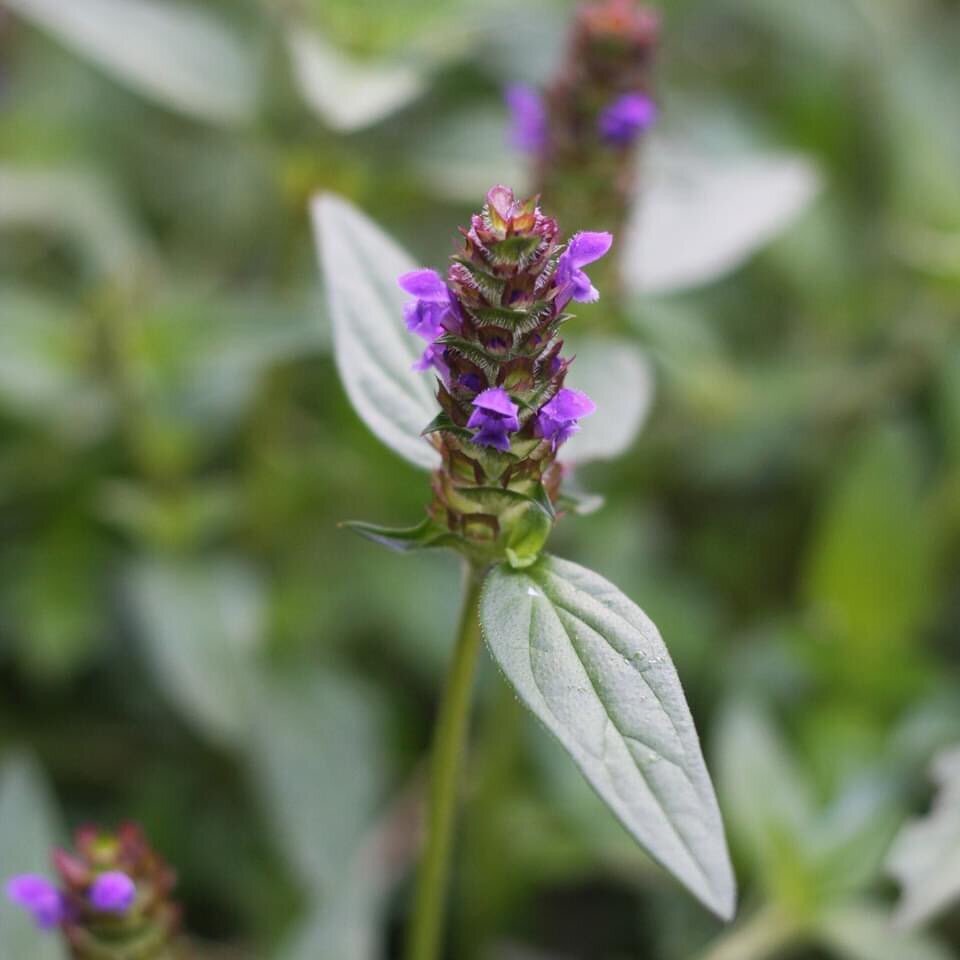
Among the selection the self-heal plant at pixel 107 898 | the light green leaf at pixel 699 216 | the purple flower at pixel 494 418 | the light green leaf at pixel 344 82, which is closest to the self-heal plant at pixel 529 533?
the purple flower at pixel 494 418

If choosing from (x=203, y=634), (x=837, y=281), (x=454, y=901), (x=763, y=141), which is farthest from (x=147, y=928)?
(x=763, y=141)

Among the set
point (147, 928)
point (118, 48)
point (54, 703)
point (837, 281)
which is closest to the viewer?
point (147, 928)

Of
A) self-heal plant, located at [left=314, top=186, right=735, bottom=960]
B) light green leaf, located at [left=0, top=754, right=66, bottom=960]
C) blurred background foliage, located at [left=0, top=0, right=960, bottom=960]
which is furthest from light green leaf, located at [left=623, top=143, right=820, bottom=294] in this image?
light green leaf, located at [left=0, top=754, right=66, bottom=960]

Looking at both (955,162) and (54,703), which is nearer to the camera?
(54,703)

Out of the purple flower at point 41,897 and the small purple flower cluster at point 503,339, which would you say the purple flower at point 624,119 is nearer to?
the small purple flower cluster at point 503,339

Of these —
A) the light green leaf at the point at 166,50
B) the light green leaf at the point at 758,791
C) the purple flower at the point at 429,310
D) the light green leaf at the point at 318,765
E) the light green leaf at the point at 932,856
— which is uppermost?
the light green leaf at the point at 166,50

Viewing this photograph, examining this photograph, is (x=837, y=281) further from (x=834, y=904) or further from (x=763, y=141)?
(x=834, y=904)

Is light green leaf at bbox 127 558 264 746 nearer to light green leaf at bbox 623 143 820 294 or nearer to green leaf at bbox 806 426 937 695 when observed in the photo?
light green leaf at bbox 623 143 820 294
